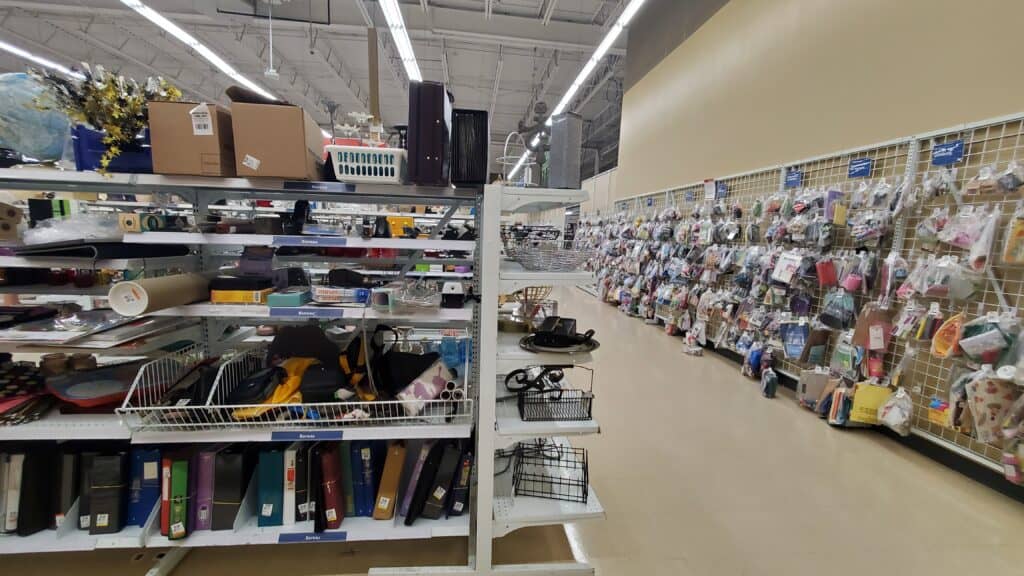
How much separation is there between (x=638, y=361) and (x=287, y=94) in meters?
10.4

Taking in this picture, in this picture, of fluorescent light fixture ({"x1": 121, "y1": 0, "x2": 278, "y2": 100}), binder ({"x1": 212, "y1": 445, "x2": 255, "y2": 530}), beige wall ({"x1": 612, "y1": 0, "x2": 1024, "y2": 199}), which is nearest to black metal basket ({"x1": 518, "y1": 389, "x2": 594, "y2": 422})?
binder ({"x1": 212, "y1": 445, "x2": 255, "y2": 530})

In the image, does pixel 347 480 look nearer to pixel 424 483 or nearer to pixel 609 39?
pixel 424 483

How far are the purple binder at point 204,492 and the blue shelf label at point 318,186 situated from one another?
3.56 feet

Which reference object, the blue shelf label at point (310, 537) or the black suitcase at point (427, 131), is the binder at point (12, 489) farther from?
the black suitcase at point (427, 131)

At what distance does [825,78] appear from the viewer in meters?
3.26

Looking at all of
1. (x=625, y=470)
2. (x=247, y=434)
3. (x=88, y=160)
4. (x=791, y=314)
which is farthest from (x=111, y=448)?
(x=791, y=314)

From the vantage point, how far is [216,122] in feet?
4.31

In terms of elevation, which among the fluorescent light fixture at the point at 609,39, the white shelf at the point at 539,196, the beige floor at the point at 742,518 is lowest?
the beige floor at the point at 742,518

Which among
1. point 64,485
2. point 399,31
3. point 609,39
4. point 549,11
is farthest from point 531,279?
point 549,11

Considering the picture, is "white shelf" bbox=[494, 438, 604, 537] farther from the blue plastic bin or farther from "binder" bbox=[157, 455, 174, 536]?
the blue plastic bin

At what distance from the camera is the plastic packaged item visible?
2.47 meters

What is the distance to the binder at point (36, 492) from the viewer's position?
1448 mm

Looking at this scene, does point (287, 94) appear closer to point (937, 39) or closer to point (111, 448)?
point (111, 448)

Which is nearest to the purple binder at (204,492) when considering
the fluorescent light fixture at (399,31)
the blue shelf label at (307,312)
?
the blue shelf label at (307,312)
